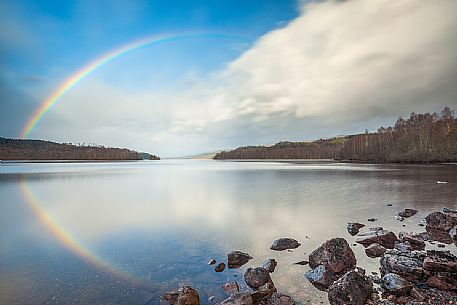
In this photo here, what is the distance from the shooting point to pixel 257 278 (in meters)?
9.26

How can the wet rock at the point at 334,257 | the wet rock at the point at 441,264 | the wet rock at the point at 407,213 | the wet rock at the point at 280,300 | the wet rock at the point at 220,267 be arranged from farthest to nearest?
the wet rock at the point at 407,213
the wet rock at the point at 220,267
the wet rock at the point at 334,257
the wet rock at the point at 441,264
the wet rock at the point at 280,300

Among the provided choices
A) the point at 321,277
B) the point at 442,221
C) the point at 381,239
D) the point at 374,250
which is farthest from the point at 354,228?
the point at 321,277

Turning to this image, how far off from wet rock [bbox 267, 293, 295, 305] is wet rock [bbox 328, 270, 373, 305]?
3.89 feet

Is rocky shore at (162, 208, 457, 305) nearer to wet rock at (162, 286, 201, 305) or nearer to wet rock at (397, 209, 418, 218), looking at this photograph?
wet rock at (162, 286, 201, 305)

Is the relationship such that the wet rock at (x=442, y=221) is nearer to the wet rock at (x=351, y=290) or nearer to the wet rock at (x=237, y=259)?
the wet rock at (x=351, y=290)

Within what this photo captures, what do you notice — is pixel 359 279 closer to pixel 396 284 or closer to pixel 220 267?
pixel 396 284

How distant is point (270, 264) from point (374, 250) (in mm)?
4581

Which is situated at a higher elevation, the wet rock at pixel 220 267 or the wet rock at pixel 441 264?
the wet rock at pixel 441 264

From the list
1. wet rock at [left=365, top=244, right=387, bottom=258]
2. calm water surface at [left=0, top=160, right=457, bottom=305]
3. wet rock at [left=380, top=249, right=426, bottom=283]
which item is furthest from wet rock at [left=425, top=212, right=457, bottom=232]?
wet rock at [left=380, top=249, right=426, bottom=283]

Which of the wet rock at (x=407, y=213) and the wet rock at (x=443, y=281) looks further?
the wet rock at (x=407, y=213)

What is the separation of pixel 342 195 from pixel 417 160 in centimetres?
9001

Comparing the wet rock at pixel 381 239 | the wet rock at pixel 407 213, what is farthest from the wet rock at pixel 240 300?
the wet rock at pixel 407 213

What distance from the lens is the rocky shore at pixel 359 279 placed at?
25.8 feet

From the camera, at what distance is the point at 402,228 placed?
15.8m
